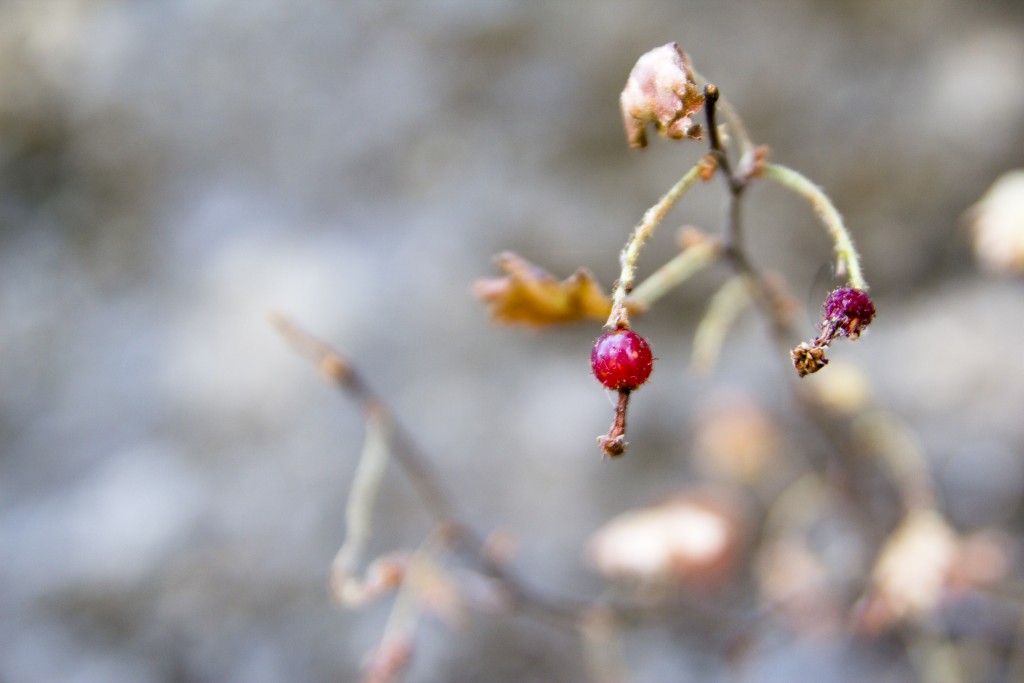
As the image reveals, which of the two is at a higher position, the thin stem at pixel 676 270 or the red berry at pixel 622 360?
the thin stem at pixel 676 270

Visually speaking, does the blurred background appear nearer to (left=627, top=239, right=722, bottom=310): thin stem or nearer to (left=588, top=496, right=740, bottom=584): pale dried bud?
(left=588, top=496, right=740, bottom=584): pale dried bud

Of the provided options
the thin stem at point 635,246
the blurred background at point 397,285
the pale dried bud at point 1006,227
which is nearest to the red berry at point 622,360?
the thin stem at point 635,246

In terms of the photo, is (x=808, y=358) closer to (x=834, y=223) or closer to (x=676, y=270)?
(x=834, y=223)

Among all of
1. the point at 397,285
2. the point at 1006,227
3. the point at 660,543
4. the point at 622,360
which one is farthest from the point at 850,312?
the point at 397,285

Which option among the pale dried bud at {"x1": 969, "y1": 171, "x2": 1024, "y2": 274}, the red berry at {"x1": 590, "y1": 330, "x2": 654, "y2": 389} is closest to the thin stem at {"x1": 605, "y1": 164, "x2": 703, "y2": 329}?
the red berry at {"x1": 590, "y1": 330, "x2": 654, "y2": 389}

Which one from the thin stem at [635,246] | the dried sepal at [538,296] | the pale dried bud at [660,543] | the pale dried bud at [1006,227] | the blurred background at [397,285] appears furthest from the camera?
the blurred background at [397,285]

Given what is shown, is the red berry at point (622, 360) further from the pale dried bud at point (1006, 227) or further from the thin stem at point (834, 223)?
the pale dried bud at point (1006, 227)
